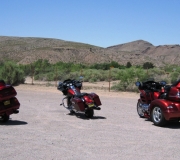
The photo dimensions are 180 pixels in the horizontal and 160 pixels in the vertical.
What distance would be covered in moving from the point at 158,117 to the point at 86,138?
3227mm

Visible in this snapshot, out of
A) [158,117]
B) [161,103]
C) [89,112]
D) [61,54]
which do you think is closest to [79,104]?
[89,112]

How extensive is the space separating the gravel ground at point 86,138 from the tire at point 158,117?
188mm

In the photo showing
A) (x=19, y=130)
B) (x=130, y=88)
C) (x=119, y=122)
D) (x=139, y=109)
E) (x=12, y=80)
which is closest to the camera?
(x=19, y=130)

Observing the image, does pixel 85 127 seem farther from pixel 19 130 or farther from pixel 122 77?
pixel 122 77

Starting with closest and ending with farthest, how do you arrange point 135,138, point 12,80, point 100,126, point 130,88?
point 135,138
point 100,126
point 130,88
point 12,80

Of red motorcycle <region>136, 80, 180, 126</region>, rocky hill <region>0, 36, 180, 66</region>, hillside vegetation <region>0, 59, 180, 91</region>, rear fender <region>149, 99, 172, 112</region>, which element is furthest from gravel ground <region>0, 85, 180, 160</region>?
rocky hill <region>0, 36, 180, 66</region>

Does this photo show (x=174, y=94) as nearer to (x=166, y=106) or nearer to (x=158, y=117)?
(x=166, y=106)

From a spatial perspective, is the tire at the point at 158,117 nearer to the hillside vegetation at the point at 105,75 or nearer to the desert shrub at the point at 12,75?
the hillside vegetation at the point at 105,75

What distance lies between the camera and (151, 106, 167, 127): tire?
39.1ft

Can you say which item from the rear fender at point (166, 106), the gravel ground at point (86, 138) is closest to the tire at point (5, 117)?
the gravel ground at point (86, 138)

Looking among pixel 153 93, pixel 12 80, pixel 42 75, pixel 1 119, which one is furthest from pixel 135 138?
pixel 42 75

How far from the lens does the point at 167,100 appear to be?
12094mm

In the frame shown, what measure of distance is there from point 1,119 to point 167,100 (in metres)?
5.39

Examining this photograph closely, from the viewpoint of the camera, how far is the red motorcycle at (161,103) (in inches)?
460
